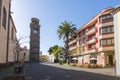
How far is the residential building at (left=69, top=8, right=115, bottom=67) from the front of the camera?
190 feet

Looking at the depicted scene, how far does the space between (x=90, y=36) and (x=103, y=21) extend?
44.7 ft

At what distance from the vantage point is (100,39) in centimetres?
6031

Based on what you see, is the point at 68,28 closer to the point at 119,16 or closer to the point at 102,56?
the point at 102,56

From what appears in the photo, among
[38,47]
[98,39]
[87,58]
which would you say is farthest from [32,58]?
[98,39]

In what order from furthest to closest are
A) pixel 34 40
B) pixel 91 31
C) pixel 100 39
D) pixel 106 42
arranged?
pixel 34 40, pixel 91 31, pixel 100 39, pixel 106 42

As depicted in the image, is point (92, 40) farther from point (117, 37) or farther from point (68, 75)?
point (68, 75)

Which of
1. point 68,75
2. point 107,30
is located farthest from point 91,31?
point 68,75

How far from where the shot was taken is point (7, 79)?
20516mm

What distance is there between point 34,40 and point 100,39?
7145cm

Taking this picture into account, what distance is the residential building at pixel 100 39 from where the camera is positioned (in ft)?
190

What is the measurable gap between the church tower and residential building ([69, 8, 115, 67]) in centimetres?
5389

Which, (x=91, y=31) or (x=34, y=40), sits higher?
(x=34, y=40)

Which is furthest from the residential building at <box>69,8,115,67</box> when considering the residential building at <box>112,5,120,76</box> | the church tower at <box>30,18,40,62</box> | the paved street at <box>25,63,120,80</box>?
the church tower at <box>30,18,40,62</box>

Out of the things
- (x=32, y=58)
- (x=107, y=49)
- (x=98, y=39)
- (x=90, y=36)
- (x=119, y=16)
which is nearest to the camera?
(x=119, y=16)
